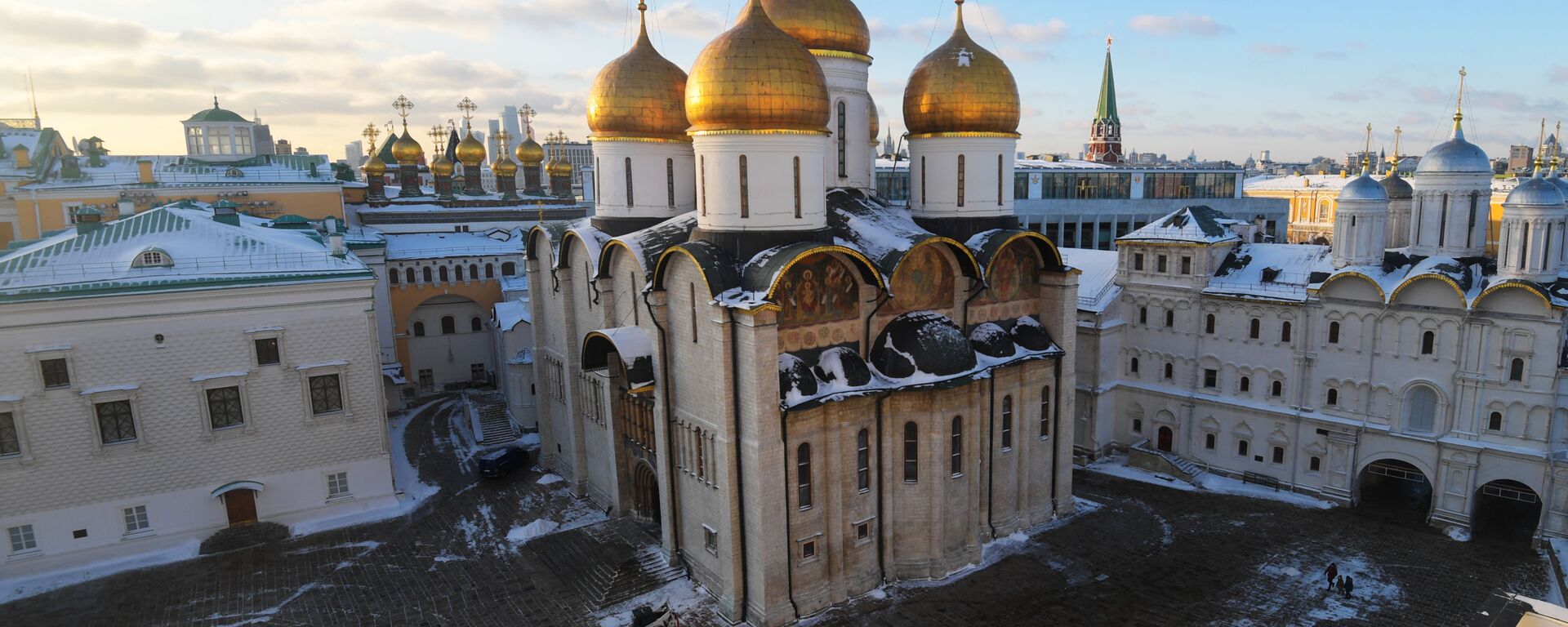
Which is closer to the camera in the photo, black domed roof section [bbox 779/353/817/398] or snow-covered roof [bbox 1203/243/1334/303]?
black domed roof section [bbox 779/353/817/398]

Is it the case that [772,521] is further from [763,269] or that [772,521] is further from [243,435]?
[243,435]

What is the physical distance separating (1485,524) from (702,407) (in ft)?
65.9

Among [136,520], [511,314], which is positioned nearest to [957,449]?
[136,520]

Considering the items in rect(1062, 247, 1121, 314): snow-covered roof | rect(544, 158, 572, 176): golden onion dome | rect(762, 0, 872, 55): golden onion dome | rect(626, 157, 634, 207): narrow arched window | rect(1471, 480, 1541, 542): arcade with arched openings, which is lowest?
rect(1471, 480, 1541, 542): arcade with arched openings

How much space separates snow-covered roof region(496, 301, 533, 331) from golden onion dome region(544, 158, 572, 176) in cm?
1613

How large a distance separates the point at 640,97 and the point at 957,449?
11986 mm

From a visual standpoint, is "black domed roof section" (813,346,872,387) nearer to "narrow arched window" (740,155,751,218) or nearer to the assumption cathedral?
the assumption cathedral

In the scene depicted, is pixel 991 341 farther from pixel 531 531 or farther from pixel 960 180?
pixel 531 531

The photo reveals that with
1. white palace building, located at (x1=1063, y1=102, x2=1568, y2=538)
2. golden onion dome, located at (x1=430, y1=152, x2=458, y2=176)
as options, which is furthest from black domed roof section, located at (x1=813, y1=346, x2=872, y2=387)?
golden onion dome, located at (x1=430, y1=152, x2=458, y2=176)

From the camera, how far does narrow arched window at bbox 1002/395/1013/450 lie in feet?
68.1

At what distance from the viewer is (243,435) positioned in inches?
838

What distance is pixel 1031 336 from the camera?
832 inches

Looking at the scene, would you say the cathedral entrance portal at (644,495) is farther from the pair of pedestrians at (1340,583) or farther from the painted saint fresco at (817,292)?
the pair of pedestrians at (1340,583)

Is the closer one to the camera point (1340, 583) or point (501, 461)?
point (1340, 583)
